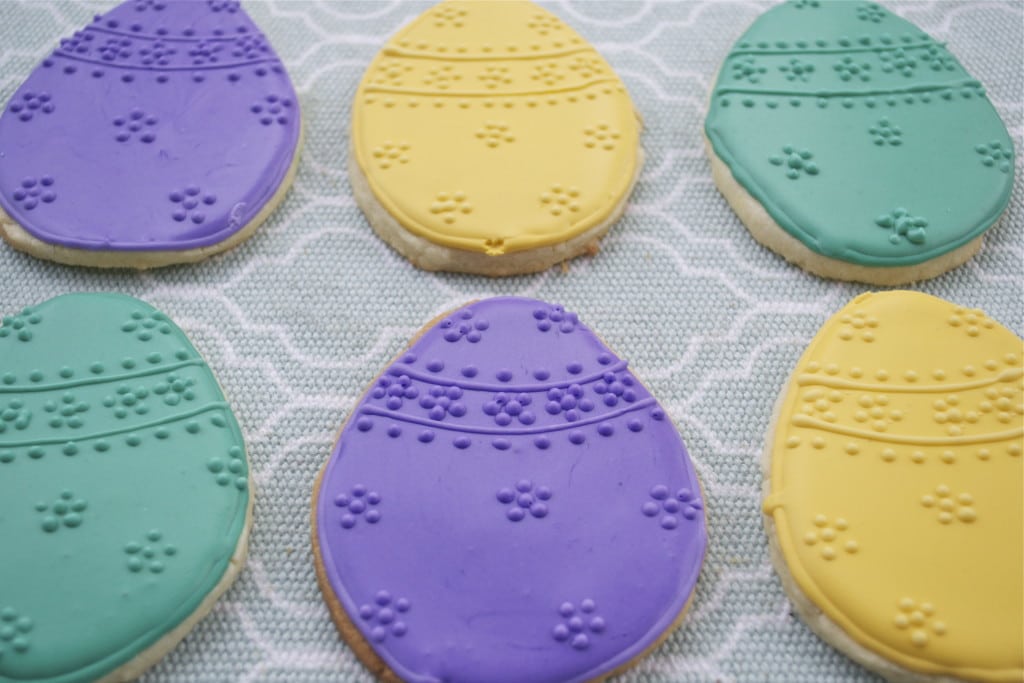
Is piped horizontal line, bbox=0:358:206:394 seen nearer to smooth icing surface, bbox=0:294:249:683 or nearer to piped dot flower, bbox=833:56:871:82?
smooth icing surface, bbox=0:294:249:683

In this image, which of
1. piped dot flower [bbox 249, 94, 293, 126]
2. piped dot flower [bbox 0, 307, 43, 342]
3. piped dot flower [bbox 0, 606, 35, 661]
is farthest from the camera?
piped dot flower [bbox 249, 94, 293, 126]

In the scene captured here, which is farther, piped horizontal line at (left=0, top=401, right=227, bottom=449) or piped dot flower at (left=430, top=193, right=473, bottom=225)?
piped dot flower at (left=430, top=193, right=473, bottom=225)

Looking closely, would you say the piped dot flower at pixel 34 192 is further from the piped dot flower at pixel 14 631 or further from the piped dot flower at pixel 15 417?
the piped dot flower at pixel 14 631

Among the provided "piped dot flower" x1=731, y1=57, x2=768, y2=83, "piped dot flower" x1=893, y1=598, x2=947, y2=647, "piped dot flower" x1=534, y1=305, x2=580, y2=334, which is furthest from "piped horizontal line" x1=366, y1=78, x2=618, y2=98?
"piped dot flower" x1=893, y1=598, x2=947, y2=647

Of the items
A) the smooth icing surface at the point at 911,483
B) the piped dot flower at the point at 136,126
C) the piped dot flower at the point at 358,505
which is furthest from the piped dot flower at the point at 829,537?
the piped dot flower at the point at 136,126

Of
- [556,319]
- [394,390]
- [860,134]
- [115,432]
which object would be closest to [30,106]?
[115,432]

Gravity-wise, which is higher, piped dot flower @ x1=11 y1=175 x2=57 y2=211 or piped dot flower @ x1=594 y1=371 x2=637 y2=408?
piped dot flower @ x1=11 y1=175 x2=57 y2=211

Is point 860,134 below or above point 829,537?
above

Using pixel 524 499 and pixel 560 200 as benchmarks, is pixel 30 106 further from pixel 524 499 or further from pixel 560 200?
pixel 524 499
